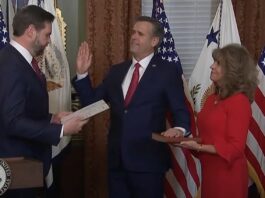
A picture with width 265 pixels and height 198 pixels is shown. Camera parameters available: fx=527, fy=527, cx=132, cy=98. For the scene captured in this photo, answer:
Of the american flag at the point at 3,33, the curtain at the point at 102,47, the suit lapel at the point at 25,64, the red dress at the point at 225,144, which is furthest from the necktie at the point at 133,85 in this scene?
the american flag at the point at 3,33

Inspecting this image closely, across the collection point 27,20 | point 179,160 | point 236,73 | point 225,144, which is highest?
point 27,20

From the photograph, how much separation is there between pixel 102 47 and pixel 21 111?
1477 mm

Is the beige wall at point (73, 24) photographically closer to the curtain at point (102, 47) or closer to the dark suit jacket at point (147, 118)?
the curtain at point (102, 47)

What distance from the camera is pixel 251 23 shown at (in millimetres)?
3984

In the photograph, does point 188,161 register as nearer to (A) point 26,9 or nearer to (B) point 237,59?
(B) point 237,59

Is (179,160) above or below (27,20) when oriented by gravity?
below

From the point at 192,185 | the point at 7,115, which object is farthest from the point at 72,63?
the point at 7,115

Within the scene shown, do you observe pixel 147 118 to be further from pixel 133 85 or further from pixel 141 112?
pixel 133 85

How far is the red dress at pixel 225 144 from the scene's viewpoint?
2596mm

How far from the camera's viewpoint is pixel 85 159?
3842mm

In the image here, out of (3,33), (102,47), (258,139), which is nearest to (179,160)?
(258,139)

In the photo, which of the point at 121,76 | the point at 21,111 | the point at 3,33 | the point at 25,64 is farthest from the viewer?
the point at 3,33

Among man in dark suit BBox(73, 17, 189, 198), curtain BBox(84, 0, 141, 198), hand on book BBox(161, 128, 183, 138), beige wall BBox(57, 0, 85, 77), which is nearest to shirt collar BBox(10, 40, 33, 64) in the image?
man in dark suit BBox(73, 17, 189, 198)

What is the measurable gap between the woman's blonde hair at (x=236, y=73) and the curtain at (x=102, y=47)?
1.23m
